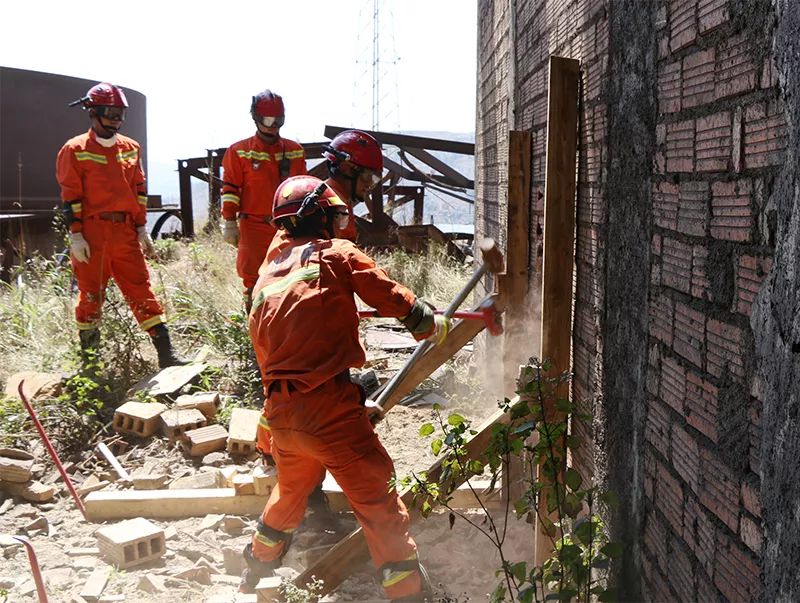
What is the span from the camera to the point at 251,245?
647 cm

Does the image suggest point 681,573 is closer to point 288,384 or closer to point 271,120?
point 288,384

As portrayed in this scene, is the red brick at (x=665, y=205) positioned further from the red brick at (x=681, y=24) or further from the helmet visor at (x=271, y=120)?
the helmet visor at (x=271, y=120)

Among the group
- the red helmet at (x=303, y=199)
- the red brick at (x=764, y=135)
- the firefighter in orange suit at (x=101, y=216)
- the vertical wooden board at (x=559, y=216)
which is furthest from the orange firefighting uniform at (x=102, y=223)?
the red brick at (x=764, y=135)

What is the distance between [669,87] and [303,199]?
6.35ft

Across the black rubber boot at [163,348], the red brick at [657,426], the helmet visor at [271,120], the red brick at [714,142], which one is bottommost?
the black rubber boot at [163,348]

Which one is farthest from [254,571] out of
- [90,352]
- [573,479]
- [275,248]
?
[90,352]

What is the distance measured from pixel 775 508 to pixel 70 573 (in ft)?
11.8

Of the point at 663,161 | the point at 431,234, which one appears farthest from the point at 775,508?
the point at 431,234

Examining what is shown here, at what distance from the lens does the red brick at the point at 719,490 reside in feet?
4.88


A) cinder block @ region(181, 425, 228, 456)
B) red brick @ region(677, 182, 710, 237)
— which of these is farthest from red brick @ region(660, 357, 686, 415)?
cinder block @ region(181, 425, 228, 456)

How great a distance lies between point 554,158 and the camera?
9.16 feet

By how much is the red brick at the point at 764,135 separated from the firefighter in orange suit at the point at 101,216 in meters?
5.52

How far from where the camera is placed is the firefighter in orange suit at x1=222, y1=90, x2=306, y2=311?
6453 mm

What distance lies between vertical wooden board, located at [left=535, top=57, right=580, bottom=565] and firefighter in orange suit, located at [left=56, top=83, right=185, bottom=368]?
427 centimetres
